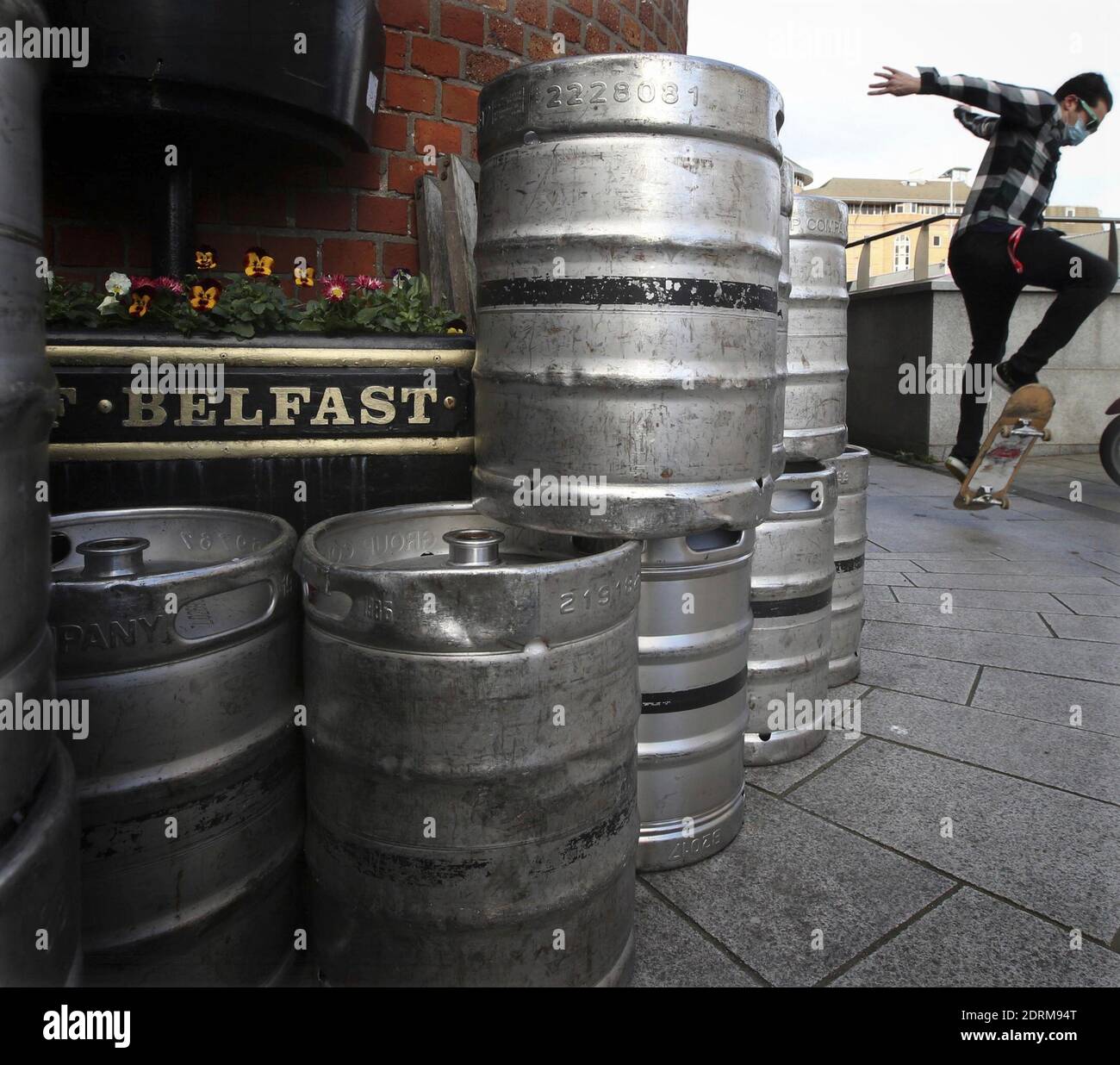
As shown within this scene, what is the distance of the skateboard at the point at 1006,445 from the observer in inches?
→ 247

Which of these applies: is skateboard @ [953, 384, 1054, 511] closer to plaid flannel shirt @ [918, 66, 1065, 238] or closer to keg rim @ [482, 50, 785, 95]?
plaid flannel shirt @ [918, 66, 1065, 238]

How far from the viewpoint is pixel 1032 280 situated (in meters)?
6.17

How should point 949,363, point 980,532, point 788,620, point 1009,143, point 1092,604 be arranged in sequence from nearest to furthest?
point 788,620
point 1092,604
point 1009,143
point 980,532
point 949,363

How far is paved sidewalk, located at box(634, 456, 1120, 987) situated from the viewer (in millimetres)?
2023

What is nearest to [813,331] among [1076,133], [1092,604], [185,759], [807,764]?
[807,764]

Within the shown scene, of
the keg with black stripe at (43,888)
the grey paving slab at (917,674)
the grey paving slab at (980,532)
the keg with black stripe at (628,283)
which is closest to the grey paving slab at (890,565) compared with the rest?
the grey paving slab at (980,532)

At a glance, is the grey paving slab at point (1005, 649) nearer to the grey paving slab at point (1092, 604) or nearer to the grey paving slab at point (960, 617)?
the grey paving slab at point (960, 617)

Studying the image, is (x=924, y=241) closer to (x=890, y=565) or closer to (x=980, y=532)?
(x=980, y=532)

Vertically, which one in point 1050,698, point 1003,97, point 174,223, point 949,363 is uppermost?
point 1003,97

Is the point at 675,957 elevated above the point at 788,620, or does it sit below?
below

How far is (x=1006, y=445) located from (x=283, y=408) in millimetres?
5669

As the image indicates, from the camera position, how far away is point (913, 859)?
243 cm

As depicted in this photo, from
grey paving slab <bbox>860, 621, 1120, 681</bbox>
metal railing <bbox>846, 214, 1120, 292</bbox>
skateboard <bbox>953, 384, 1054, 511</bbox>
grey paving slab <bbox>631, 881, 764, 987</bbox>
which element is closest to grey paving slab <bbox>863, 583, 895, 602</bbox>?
grey paving slab <bbox>860, 621, 1120, 681</bbox>

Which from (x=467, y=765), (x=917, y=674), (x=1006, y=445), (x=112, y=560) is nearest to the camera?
(x=467, y=765)
